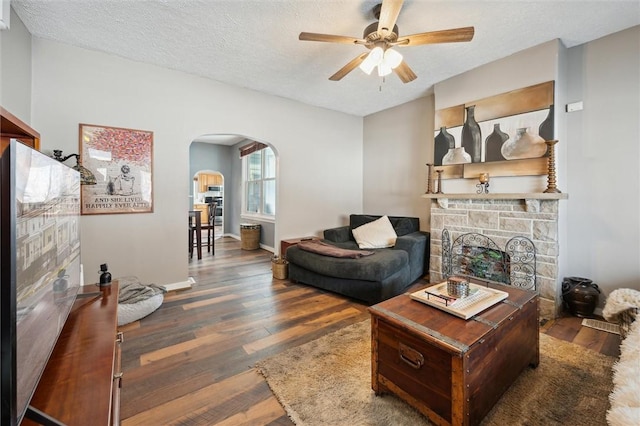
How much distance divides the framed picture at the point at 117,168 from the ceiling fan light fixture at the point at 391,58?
2.75m

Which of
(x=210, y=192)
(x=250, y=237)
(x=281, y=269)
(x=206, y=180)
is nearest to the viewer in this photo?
(x=281, y=269)

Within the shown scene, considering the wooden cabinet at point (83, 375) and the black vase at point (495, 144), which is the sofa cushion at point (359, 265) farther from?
the wooden cabinet at point (83, 375)

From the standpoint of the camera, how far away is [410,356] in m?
1.40

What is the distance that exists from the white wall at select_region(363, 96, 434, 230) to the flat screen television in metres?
4.16

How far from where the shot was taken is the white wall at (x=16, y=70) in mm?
2068

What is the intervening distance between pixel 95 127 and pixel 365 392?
3.58 meters

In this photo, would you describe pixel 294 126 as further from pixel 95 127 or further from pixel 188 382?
pixel 188 382

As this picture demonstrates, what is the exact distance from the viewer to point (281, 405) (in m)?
1.54

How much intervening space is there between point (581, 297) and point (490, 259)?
0.81 meters

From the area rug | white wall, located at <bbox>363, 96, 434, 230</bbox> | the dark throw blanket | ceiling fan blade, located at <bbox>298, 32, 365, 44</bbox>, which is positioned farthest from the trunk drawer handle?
white wall, located at <bbox>363, 96, 434, 230</bbox>

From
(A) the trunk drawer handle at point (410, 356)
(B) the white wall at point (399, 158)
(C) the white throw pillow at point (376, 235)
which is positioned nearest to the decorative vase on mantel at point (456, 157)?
(B) the white wall at point (399, 158)

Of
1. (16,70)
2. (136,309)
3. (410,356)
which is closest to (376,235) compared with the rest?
(410,356)

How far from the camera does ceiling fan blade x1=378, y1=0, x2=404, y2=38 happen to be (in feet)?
5.73

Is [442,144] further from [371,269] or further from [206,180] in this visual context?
[206,180]
